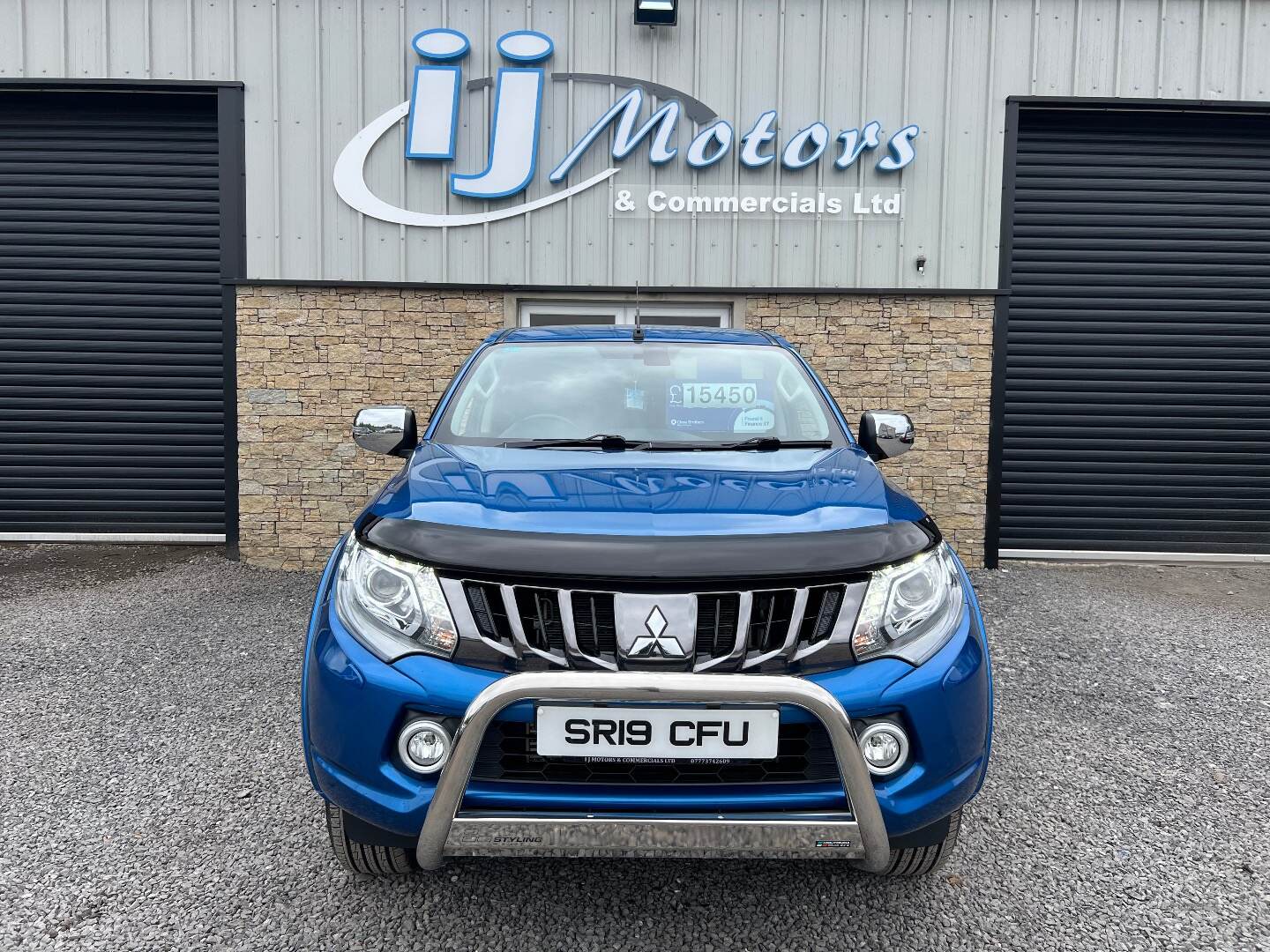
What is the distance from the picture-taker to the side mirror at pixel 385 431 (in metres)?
2.77

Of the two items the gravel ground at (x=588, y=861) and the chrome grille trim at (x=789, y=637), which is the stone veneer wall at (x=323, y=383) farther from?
the chrome grille trim at (x=789, y=637)

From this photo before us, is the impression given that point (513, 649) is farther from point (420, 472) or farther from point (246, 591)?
point (246, 591)

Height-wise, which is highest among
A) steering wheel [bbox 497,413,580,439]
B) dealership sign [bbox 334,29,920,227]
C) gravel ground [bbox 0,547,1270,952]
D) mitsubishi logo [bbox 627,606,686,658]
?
dealership sign [bbox 334,29,920,227]

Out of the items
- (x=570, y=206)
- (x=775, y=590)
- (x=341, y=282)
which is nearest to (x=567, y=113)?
(x=570, y=206)

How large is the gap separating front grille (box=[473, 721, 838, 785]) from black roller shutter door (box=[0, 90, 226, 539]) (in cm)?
619

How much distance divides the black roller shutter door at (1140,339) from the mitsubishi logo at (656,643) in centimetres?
596

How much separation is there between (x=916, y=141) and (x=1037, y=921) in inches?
230

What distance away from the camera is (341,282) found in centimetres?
618

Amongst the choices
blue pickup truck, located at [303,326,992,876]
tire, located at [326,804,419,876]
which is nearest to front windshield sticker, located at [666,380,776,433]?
blue pickup truck, located at [303,326,992,876]

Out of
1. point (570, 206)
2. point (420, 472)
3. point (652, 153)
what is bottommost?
point (420, 472)

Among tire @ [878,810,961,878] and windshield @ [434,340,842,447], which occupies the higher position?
windshield @ [434,340,842,447]

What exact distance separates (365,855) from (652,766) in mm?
829

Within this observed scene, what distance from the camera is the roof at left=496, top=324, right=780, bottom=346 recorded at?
3.24 metres

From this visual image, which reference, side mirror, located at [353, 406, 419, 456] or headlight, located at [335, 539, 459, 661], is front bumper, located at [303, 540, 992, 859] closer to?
headlight, located at [335, 539, 459, 661]
